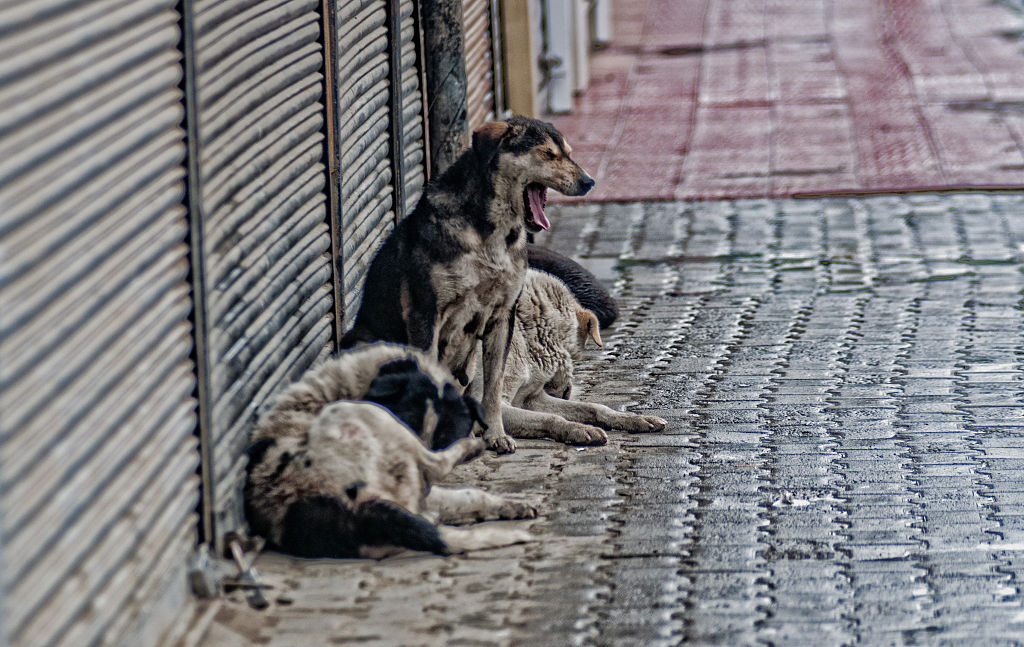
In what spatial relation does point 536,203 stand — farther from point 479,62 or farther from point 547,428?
point 479,62

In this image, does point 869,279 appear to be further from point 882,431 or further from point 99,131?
point 99,131

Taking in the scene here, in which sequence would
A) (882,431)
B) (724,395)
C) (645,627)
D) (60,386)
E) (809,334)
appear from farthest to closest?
(809,334) < (724,395) < (882,431) < (645,627) < (60,386)

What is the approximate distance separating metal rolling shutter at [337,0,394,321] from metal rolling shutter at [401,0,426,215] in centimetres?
40

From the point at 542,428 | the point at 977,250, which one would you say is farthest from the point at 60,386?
the point at 977,250

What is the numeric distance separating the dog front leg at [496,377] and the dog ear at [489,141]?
2.48 feet

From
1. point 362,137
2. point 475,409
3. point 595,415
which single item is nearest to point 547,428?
point 595,415

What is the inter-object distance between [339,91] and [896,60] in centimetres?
1294

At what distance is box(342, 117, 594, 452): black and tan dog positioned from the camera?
19.9ft

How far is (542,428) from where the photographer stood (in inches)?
257

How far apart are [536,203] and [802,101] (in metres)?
10.1

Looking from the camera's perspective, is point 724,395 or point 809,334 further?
point 809,334

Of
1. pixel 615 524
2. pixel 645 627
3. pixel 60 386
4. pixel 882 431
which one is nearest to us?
pixel 60 386

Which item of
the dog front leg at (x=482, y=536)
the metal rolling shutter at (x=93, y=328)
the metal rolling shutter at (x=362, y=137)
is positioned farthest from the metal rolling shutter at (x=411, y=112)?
the metal rolling shutter at (x=93, y=328)

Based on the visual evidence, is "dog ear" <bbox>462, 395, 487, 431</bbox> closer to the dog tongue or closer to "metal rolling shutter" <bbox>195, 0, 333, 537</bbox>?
"metal rolling shutter" <bbox>195, 0, 333, 537</bbox>
